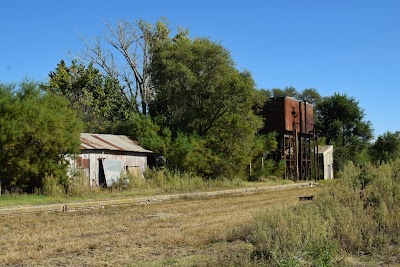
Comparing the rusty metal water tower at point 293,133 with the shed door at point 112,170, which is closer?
the shed door at point 112,170

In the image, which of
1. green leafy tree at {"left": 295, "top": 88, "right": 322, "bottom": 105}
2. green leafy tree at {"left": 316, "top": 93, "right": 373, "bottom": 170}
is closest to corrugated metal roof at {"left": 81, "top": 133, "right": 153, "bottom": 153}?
green leafy tree at {"left": 316, "top": 93, "right": 373, "bottom": 170}

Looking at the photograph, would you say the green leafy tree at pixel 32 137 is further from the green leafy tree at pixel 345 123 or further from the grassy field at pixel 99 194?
the green leafy tree at pixel 345 123

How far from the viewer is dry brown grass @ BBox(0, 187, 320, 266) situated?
30.0 feet

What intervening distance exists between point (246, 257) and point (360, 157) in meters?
49.3

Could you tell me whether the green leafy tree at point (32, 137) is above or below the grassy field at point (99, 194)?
above

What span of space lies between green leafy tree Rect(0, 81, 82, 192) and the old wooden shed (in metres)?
Answer: 1.72

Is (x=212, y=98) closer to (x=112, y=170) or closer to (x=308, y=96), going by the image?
(x=112, y=170)

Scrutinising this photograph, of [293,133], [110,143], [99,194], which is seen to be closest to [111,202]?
[99,194]

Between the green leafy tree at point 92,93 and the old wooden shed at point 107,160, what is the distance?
14.8 metres

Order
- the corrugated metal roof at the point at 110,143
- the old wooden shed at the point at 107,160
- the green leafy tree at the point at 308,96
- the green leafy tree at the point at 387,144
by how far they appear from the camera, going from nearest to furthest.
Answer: the old wooden shed at the point at 107,160 < the corrugated metal roof at the point at 110,143 < the green leafy tree at the point at 387,144 < the green leafy tree at the point at 308,96

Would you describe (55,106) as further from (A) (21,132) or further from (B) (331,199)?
(B) (331,199)

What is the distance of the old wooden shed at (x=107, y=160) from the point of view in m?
27.8

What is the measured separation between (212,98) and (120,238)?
2779cm

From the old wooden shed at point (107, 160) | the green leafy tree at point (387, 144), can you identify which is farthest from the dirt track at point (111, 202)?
the green leafy tree at point (387, 144)
